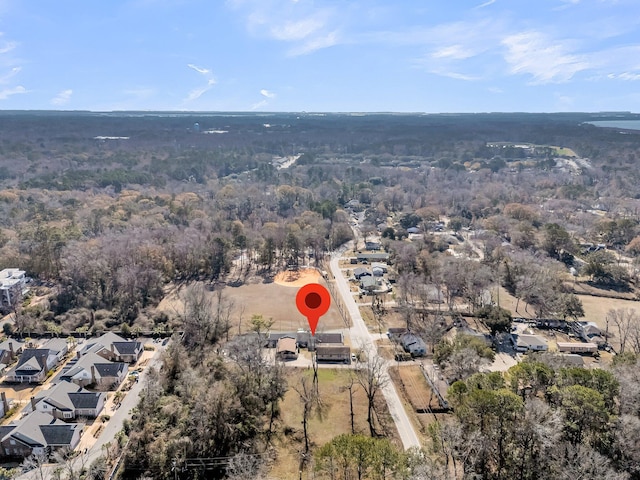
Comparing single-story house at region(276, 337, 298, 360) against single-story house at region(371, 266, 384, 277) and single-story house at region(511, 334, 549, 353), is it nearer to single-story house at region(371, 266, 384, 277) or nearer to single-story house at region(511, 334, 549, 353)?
single-story house at region(511, 334, 549, 353)

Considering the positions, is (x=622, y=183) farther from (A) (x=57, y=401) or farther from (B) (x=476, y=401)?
(A) (x=57, y=401)

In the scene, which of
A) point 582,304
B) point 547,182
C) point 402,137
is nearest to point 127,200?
point 582,304

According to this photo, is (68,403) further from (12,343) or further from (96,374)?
(12,343)

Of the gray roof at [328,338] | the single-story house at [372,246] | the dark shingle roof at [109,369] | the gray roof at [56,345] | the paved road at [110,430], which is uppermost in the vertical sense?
the dark shingle roof at [109,369]

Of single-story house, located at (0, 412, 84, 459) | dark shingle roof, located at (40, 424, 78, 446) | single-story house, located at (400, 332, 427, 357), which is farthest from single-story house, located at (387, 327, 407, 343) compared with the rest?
dark shingle roof, located at (40, 424, 78, 446)

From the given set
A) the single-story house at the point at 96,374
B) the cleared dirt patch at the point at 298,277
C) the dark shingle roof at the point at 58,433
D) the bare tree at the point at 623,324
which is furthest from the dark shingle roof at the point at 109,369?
the bare tree at the point at 623,324

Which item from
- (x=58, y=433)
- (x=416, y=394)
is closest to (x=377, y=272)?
(x=416, y=394)

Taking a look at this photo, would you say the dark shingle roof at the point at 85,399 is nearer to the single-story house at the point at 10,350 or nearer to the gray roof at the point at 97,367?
the gray roof at the point at 97,367
